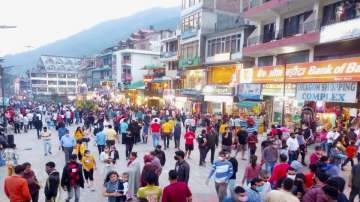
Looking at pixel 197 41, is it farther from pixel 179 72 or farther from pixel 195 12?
pixel 179 72

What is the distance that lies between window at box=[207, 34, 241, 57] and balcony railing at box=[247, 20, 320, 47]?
265cm

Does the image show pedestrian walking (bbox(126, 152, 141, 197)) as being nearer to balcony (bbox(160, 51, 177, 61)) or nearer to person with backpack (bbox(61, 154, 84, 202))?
person with backpack (bbox(61, 154, 84, 202))

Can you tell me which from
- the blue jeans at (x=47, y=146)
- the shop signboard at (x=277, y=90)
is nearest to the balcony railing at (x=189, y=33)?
the shop signboard at (x=277, y=90)

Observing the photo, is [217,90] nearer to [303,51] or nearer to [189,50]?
[189,50]

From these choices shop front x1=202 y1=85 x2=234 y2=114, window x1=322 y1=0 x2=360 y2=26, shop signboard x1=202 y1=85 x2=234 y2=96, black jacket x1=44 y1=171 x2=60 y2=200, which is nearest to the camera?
black jacket x1=44 y1=171 x2=60 y2=200

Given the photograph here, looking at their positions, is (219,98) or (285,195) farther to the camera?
(219,98)

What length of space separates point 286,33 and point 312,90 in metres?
7.63

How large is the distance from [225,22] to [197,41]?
4.21 metres

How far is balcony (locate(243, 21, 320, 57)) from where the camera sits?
2064 cm

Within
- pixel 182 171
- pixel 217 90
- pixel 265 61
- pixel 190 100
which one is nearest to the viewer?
pixel 182 171

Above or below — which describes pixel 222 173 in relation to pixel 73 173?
above

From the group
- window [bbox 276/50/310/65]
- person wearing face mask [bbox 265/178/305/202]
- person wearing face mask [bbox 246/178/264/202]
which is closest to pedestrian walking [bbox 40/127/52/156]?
person wearing face mask [bbox 246/178/264/202]

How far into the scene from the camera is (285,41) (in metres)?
22.6

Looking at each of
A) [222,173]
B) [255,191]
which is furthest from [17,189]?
[255,191]
